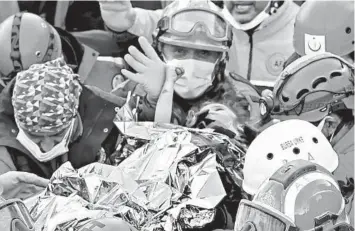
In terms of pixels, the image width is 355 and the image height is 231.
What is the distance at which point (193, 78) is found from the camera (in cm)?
418

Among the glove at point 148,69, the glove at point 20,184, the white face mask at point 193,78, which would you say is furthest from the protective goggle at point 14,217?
the white face mask at point 193,78

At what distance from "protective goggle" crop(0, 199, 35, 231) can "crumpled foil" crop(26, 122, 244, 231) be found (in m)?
0.10

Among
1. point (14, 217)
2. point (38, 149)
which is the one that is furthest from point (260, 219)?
point (38, 149)

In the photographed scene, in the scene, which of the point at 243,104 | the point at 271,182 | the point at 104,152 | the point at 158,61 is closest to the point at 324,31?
the point at 243,104

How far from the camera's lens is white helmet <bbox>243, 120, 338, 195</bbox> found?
3387 millimetres

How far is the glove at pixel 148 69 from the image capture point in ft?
12.9

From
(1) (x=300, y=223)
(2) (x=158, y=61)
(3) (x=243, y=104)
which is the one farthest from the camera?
(3) (x=243, y=104)

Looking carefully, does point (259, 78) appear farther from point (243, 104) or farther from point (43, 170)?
point (43, 170)

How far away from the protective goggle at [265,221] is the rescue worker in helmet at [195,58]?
1082mm

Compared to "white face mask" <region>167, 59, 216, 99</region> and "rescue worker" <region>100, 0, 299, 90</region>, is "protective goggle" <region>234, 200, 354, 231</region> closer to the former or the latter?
"white face mask" <region>167, 59, 216, 99</region>

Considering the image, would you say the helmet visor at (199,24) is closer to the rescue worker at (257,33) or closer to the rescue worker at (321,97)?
the rescue worker at (321,97)

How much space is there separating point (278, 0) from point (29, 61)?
4.22 feet

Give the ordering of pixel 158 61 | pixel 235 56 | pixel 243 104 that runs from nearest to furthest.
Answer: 1. pixel 158 61
2. pixel 243 104
3. pixel 235 56

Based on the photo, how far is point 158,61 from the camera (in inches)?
155
